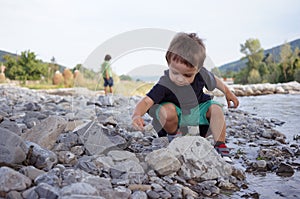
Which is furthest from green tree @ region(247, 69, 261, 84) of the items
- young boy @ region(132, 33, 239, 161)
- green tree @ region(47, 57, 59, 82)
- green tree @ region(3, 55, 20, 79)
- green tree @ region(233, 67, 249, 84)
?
young boy @ region(132, 33, 239, 161)

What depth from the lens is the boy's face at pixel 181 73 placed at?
2139mm

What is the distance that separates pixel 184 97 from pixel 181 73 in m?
0.19

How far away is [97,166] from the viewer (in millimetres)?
1586

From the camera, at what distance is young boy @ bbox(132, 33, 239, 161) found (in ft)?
7.00

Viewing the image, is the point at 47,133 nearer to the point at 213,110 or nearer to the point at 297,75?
the point at 213,110

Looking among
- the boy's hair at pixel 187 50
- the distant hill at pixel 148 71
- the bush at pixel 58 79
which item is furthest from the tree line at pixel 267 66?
the boy's hair at pixel 187 50

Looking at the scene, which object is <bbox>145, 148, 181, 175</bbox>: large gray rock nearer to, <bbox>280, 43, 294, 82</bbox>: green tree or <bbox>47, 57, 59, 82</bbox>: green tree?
<bbox>280, 43, 294, 82</bbox>: green tree

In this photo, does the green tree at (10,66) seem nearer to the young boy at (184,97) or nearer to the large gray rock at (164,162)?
the young boy at (184,97)

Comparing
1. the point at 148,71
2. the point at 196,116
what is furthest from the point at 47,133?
the point at 148,71

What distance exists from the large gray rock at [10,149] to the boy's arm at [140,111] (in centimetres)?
65

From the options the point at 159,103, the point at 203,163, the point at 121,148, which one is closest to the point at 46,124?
the point at 121,148

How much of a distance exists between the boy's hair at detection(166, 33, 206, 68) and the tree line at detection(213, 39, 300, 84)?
550 inches

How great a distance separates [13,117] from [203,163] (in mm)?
2037

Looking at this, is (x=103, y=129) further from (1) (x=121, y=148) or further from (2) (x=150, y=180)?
(2) (x=150, y=180)
